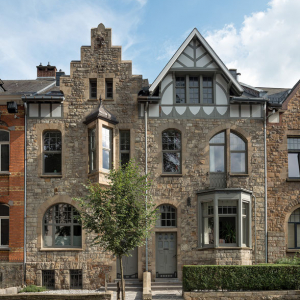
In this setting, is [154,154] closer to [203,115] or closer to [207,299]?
[203,115]

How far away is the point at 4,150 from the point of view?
70.3 feet

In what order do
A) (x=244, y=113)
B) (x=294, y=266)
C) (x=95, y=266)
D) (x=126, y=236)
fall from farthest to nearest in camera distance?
(x=244, y=113)
(x=95, y=266)
(x=294, y=266)
(x=126, y=236)

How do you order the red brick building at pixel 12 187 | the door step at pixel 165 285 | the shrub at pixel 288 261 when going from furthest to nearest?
the red brick building at pixel 12 187, the door step at pixel 165 285, the shrub at pixel 288 261

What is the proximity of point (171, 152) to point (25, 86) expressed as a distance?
29.0 ft

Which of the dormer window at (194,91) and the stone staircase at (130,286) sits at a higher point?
the dormer window at (194,91)

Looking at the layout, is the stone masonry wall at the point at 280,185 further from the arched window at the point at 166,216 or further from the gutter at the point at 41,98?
the gutter at the point at 41,98

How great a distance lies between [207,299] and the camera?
55.3 ft

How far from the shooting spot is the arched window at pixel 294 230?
69.6 feet

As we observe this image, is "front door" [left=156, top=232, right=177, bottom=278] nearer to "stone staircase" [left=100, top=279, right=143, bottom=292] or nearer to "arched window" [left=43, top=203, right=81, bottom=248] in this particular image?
"stone staircase" [left=100, top=279, right=143, bottom=292]

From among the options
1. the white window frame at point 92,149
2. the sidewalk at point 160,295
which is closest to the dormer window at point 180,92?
the white window frame at point 92,149

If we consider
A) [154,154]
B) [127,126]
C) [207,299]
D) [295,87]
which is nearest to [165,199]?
[154,154]

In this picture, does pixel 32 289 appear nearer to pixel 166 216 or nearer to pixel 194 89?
pixel 166 216

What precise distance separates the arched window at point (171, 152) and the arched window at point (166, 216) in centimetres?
173

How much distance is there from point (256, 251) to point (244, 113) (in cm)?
661
